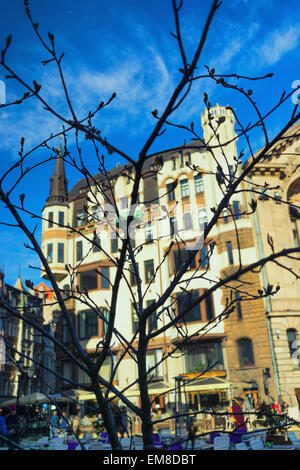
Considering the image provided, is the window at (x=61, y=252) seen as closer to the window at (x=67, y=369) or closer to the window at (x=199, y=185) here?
the window at (x=67, y=369)

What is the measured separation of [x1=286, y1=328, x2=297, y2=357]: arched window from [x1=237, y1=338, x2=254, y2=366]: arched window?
9.69ft

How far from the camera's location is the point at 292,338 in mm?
30750

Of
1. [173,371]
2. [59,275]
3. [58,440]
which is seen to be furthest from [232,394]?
[59,275]

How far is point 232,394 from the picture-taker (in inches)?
1146

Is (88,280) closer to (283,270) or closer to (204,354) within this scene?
(204,354)

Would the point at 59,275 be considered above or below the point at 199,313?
above

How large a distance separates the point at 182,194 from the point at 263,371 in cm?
1714

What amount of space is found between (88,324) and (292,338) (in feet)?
59.1

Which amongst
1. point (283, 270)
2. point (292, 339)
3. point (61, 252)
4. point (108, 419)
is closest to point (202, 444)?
point (108, 419)

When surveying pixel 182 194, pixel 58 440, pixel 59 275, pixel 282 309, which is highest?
pixel 182 194

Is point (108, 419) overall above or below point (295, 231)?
below

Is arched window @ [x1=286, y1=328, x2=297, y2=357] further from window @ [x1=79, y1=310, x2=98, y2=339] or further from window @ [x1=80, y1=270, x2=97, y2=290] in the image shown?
window @ [x1=80, y1=270, x2=97, y2=290]

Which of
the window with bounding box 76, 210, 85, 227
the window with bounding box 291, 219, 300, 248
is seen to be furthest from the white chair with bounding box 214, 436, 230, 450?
the window with bounding box 291, 219, 300, 248

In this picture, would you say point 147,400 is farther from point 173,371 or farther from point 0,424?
point 173,371
